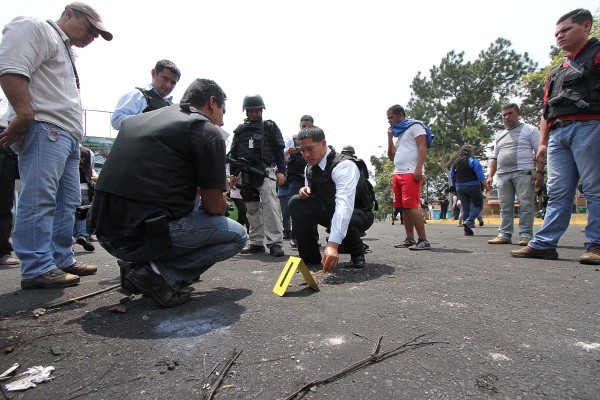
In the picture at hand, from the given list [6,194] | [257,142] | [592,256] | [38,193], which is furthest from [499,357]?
[6,194]

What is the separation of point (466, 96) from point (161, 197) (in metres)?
38.5

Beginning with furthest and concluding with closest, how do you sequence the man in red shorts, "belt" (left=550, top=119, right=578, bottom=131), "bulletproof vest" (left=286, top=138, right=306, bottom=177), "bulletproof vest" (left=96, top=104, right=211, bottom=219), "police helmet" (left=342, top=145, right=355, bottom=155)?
1. "police helmet" (left=342, top=145, right=355, bottom=155)
2. "bulletproof vest" (left=286, top=138, right=306, bottom=177)
3. the man in red shorts
4. "belt" (left=550, top=119, right=578, bottom=131)
5. "bulletproof vest" (left=96, top=104, right=211, bottom=219)

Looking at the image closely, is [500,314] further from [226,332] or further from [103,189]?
[103,189]

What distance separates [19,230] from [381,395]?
2589mm

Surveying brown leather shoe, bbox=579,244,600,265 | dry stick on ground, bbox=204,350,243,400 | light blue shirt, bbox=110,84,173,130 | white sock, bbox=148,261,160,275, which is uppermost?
light blue shirt, bbox=110,84,173,130

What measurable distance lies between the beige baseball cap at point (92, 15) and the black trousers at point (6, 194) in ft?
7.04

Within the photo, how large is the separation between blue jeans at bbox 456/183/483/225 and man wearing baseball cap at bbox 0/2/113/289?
6.69 m

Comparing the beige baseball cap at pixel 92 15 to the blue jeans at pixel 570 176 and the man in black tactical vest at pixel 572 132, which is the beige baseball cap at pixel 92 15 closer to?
the man in black tactical vest at pixel 572 132

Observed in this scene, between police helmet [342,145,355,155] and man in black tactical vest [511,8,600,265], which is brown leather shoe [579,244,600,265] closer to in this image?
man in black tactical vest [511,8,600,265]

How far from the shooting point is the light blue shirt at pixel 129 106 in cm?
318

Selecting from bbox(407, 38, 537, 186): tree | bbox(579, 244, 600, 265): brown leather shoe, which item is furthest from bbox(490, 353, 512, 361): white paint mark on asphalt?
bbox(407, 38, 537, 186): tree

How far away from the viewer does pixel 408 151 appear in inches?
173

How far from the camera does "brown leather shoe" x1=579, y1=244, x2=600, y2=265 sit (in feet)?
10.0

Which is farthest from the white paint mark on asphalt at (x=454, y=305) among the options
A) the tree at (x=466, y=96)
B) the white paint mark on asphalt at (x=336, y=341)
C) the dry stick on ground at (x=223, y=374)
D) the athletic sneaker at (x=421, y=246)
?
the tree at (x=466, y=96)
